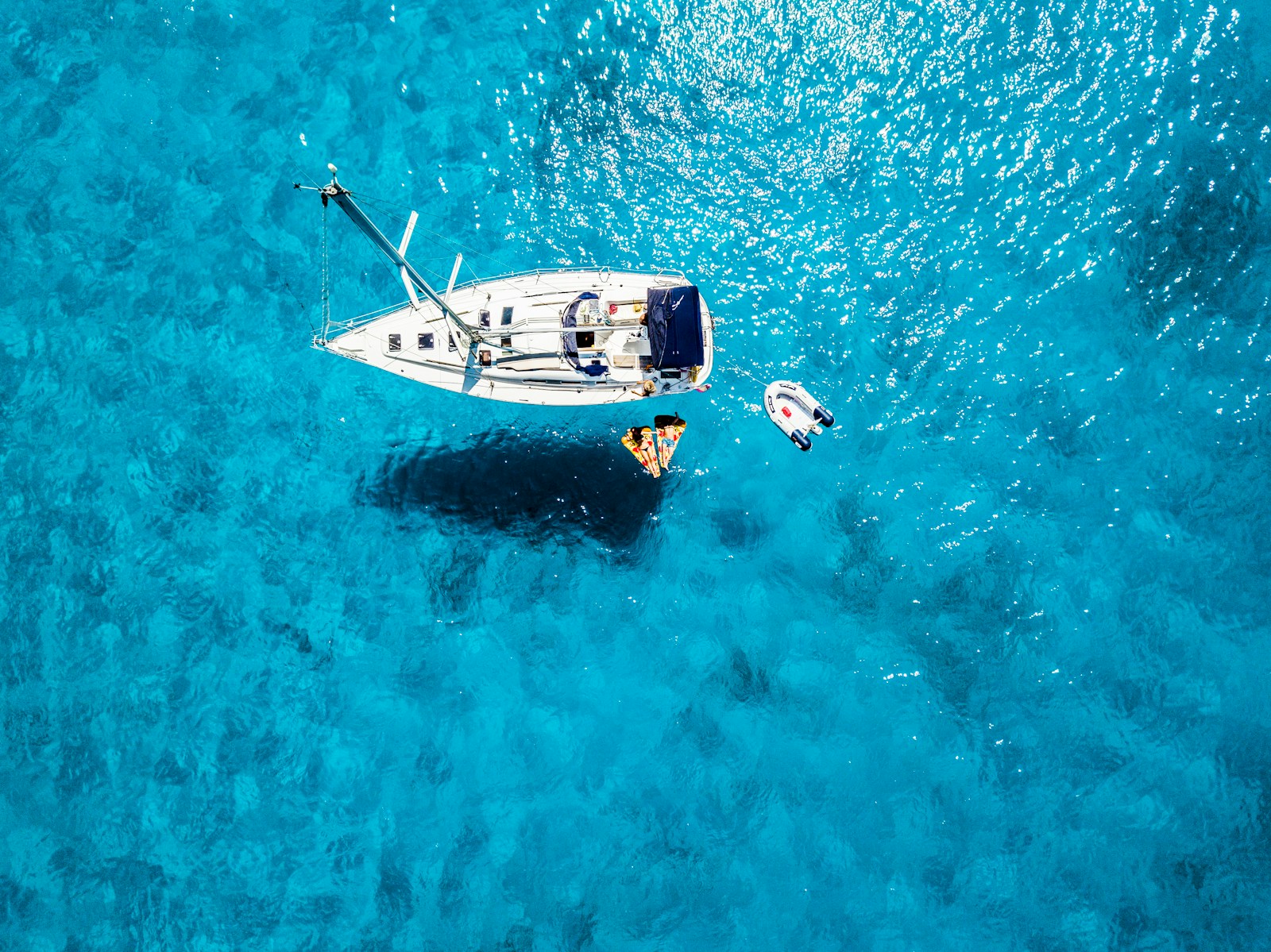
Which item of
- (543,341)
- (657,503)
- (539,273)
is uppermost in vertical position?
(539,273)

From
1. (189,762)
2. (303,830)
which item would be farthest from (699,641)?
(189,762)

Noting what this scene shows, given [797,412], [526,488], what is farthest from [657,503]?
[797,412]

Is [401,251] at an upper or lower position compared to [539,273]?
upper

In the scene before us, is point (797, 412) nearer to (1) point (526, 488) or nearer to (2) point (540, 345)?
(2) point (540, 345)

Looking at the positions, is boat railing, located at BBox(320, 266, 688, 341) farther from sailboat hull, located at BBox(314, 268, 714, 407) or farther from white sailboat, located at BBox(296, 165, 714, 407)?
sailboat hull, located at BBox(314, 268, 714, 407)

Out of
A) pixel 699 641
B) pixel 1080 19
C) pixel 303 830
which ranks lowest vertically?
pixel 303 830

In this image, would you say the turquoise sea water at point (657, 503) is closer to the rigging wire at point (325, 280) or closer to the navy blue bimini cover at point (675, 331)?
the rigging wire at point (325, 280)

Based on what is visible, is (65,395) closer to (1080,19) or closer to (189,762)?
(189,762)
